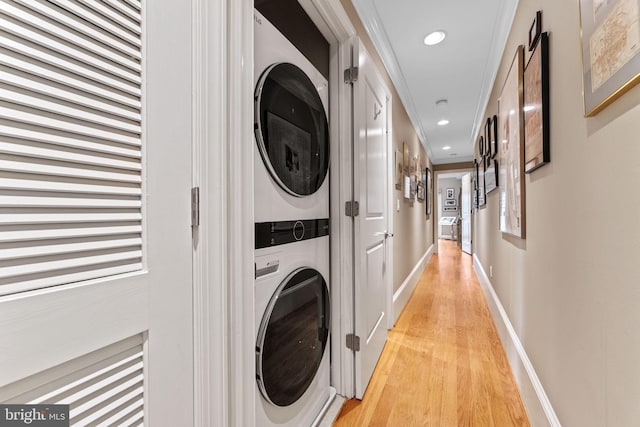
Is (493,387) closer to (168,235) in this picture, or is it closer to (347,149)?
(347,149)

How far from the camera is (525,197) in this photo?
1677 millimetres

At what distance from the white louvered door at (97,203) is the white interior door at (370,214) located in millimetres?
1108

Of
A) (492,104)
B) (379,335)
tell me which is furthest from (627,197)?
(492,104)

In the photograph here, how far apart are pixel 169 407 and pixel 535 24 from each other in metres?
2.17

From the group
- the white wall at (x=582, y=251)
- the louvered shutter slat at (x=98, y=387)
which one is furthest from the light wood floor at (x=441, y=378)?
the louvered shutter slat at (x=98, y=387)

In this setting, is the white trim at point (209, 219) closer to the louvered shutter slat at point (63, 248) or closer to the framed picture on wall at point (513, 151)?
the louvered shutter slat at point (63, 248)

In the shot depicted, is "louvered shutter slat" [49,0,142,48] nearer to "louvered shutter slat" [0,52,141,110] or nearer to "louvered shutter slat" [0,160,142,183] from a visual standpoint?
"louvered shutter slat" [0,52,141,110]

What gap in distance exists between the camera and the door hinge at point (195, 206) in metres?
Answer: 0.69

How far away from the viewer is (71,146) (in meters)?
0.48

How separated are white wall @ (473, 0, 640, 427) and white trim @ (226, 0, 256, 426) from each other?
1000 mm

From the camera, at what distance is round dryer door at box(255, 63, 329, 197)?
1.05m

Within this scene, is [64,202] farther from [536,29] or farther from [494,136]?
[494,136]

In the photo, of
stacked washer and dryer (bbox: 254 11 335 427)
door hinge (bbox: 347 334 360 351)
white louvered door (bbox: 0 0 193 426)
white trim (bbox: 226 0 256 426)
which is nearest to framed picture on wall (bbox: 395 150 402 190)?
stacked washer and dryer (bbox: 254 11 335 427)

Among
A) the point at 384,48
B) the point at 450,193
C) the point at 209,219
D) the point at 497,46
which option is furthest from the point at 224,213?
the point at 450,193
